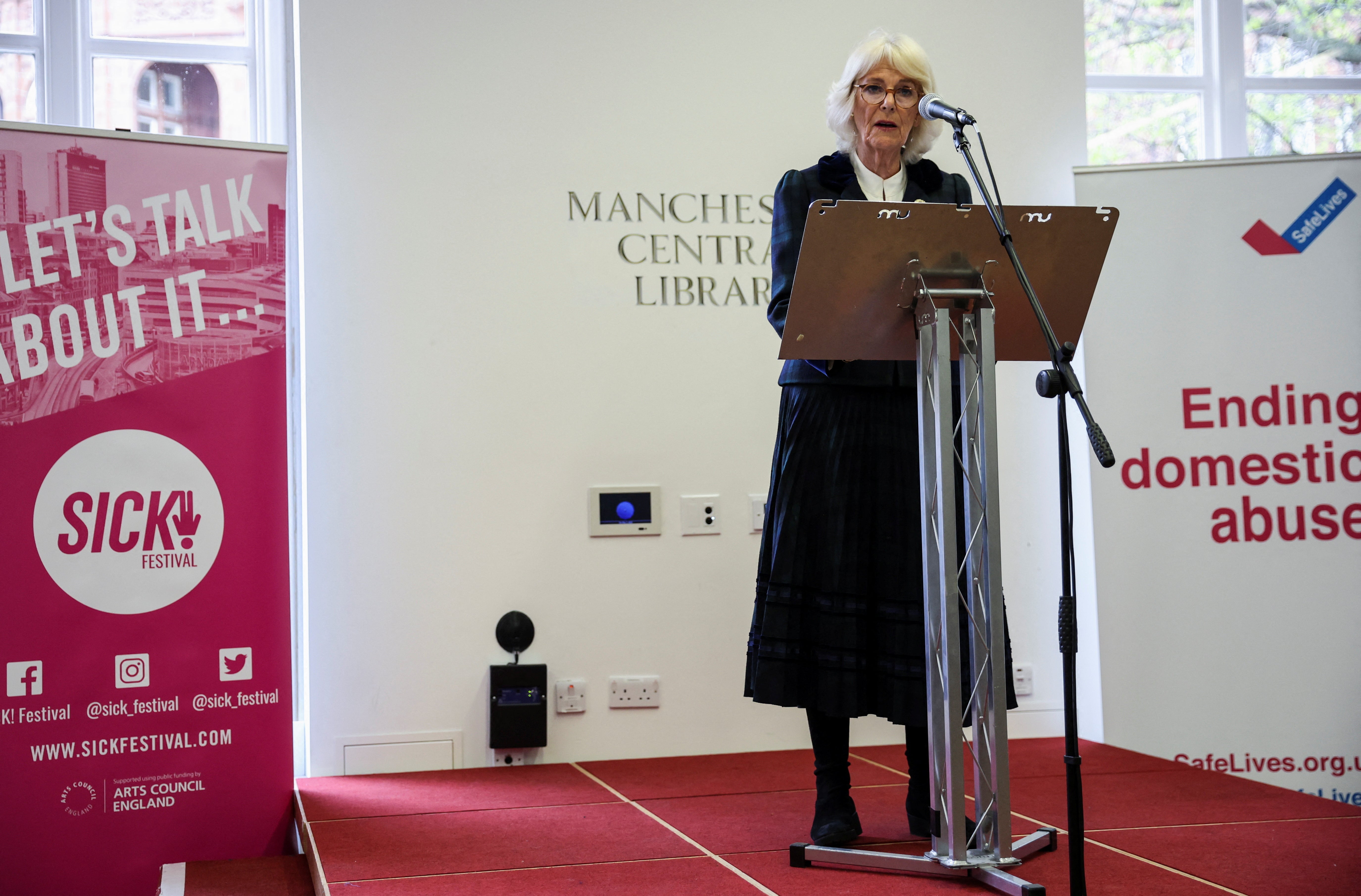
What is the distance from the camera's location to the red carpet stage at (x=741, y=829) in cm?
195

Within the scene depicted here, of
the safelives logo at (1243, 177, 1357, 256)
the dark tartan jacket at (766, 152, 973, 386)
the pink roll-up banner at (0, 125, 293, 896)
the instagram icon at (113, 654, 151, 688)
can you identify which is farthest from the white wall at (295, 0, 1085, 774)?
the dark tartan jacket at (766, 152, 973, 386)

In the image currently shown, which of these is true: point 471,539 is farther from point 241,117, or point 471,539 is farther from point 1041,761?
point 1041,761

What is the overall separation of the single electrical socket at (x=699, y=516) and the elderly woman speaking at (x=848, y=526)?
117cm

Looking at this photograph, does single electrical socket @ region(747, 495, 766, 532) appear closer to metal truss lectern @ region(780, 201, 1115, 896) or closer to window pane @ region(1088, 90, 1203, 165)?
metal truss lectern @ region(780, 201, 1115, 896)

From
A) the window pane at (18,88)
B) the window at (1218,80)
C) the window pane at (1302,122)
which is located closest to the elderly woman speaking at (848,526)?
the window at (1218,80)

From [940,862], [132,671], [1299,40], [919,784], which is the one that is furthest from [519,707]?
[1299,40]

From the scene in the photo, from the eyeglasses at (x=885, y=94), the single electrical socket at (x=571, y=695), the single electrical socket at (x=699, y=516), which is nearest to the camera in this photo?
the eyeglasses at (x=885, y=94)

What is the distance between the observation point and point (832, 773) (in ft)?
6.82

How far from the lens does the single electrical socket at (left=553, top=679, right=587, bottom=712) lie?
3.19 metres

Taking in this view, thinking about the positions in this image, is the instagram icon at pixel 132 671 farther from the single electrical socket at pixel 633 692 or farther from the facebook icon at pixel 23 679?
the single electrical socket at pixel 633 692

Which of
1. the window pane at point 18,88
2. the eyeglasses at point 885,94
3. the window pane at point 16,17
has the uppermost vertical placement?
the window pane at point 16,17

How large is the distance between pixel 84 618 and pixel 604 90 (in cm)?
194

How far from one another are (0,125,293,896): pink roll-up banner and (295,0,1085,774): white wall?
15.7 inches

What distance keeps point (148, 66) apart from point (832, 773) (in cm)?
270
